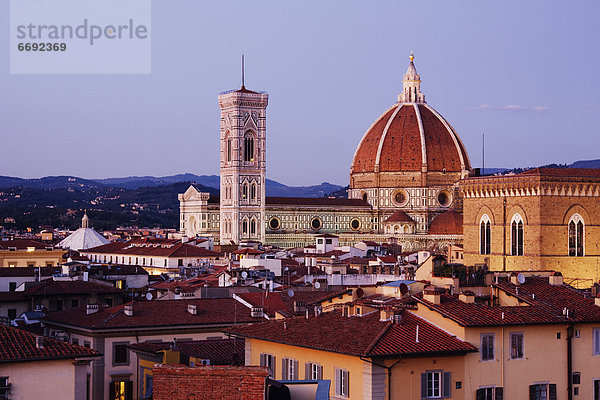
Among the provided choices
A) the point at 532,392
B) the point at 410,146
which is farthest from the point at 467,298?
the point at 410,146

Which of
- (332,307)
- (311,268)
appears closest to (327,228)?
(311,268)

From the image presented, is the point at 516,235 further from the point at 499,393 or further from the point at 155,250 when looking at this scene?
the point at 155,250

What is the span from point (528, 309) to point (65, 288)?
22.3m

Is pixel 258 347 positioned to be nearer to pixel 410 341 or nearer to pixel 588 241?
pixel 410 341

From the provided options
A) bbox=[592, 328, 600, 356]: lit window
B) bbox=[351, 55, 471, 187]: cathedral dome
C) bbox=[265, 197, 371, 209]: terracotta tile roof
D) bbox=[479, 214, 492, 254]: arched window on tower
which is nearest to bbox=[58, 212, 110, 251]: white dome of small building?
bbox=[265, 197, 371, 209]: terracotta tile roof

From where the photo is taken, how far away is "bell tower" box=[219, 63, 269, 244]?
134 metres

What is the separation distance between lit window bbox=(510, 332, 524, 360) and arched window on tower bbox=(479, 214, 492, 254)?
38.3 meters

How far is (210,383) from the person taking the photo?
13.2 meters

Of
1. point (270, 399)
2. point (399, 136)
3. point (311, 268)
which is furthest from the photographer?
point (399, 136)

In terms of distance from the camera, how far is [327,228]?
141m

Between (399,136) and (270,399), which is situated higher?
(399,136)

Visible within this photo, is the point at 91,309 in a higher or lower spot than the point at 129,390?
higher

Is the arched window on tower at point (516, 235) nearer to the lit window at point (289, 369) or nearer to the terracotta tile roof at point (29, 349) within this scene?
the lit window at point (289, 369)

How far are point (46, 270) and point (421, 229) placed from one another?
290ft
